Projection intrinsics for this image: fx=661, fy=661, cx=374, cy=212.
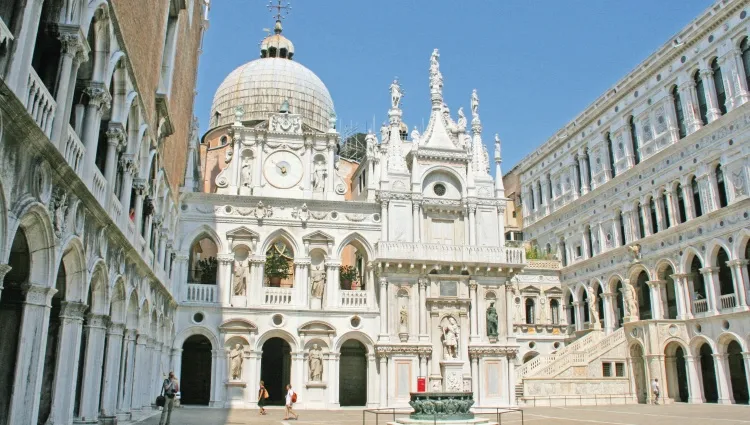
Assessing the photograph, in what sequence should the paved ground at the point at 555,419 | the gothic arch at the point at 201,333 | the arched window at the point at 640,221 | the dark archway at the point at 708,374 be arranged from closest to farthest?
1. the paved ground at the point at 555,419
2. the gothic arch at the point at 201,333
3. the dark archway at the point at 708,374
4. the arched window at the point at 640,221

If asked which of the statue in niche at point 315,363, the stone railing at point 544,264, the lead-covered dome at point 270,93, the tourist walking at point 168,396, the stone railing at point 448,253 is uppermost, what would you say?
the lead-covered dome at point 270,93

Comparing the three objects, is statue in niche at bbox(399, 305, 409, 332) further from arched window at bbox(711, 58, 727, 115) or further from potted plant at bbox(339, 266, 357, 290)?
arched window at bbox(711, 58, 727, 115)

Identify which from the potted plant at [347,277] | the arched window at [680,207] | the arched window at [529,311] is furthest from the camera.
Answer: the arched window at [529,311]

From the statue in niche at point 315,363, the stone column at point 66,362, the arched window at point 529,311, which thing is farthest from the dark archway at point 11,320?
the arched window at point 529,311

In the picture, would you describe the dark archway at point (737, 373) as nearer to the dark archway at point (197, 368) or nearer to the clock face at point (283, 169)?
the clock face at point (283, 169)

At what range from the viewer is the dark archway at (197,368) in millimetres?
31172

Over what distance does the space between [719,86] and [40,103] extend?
31.4m

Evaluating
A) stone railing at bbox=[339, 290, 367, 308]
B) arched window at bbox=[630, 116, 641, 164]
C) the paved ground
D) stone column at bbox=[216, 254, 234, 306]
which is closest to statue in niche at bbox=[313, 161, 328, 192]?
stone railing at bbox=[339, 290, 367, 308]

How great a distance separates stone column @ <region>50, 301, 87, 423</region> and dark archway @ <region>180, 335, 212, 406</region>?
19.4 m

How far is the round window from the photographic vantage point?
33375mm

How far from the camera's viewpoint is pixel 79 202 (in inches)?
457

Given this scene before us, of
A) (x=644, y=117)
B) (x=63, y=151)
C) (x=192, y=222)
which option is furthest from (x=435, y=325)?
(x=63, y=151)

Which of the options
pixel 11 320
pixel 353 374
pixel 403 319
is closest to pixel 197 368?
pixel 353 374

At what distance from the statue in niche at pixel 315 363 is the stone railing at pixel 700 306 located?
18383mm
